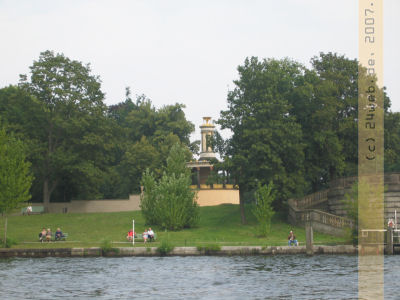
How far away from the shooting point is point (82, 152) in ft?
253

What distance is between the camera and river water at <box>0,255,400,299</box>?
30219mm

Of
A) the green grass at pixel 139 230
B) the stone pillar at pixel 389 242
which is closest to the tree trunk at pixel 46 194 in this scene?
the green grass at pixel 139 230

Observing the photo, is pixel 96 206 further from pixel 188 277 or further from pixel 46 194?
pixel 188 277

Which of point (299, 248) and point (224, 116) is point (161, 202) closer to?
point (224, 116)

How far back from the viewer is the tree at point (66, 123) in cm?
7531

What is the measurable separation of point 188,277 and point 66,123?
43.5 metres

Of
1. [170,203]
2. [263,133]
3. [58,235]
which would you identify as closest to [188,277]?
[58,235]

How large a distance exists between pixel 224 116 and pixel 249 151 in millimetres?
4811

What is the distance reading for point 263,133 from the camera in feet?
198

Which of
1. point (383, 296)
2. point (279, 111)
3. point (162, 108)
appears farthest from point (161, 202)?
point (162, 108)

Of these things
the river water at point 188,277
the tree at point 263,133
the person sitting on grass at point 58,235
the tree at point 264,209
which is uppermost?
the tree at point 263,133

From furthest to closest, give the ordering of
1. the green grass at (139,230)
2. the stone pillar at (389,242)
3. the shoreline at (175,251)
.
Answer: the green grass at (139,230)
the shoreline at (175,251)
the stone pillar at (389,242)

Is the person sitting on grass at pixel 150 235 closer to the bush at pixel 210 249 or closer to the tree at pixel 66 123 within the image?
the bush at pixel 210 249

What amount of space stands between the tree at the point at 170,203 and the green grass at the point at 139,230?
104 cm
